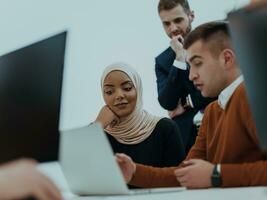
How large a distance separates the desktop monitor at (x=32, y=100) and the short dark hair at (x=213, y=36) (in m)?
0.59

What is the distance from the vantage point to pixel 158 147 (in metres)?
1.91

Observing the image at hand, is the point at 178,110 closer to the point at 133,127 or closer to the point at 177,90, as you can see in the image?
the point at 177,90

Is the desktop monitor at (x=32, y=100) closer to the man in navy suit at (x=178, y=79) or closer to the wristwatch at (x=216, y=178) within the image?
the wristwatch at (x=216, y=178)

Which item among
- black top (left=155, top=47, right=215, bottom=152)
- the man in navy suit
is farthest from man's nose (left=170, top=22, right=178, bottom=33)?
black top (left=155, top=47, right=215, bottom=152)

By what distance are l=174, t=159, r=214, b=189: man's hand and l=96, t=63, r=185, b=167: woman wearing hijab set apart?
0.74m

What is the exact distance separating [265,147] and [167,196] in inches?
12.6

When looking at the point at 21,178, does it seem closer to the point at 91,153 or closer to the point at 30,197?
the point at 30,197

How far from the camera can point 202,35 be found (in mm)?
1443

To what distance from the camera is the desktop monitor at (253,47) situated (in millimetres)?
641

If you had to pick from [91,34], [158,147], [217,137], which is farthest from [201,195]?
[91,34]

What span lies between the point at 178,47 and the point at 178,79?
7.1 inches

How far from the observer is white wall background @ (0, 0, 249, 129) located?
2.62 meters

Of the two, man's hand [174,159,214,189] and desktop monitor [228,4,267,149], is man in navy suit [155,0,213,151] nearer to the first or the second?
man's hand [174,159,214,189]

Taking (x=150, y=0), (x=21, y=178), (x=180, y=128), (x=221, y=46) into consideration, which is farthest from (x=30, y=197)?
(x=150, y=0)
